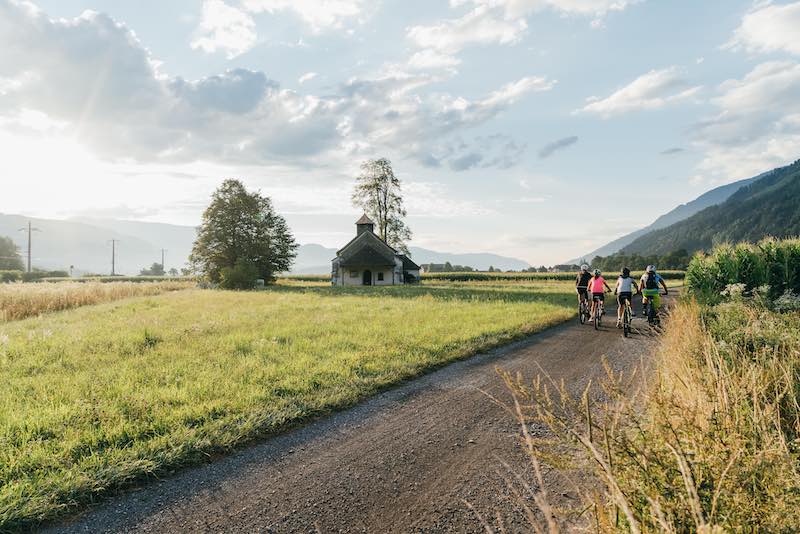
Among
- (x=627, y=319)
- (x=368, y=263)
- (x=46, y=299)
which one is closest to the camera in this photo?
(x=627, y=319)

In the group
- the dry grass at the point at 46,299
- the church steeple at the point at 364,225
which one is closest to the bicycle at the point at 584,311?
the dry grass at the point at 46,299

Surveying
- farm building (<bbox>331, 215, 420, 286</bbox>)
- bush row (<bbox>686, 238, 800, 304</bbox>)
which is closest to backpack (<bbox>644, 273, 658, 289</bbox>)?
bush row (<bbox>686, 238, 800, 304</bbox>)

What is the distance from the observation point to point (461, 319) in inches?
567

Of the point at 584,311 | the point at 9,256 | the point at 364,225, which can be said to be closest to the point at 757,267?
the point at 584,311

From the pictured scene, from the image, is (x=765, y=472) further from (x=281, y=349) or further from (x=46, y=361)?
(x=46, y=361)

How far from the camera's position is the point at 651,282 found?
505 inches

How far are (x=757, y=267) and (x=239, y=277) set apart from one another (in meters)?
37.8

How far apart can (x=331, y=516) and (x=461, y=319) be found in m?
11.2

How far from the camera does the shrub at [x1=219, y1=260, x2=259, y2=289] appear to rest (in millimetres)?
37750

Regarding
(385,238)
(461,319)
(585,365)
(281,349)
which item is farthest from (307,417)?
(385,238)

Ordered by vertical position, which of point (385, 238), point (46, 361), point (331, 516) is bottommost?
point (331, 516)

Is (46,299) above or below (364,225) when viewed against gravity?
below

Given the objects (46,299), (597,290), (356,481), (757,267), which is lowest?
(356,481)

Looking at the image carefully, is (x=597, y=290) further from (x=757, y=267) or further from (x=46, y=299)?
(x=46, y=299)
